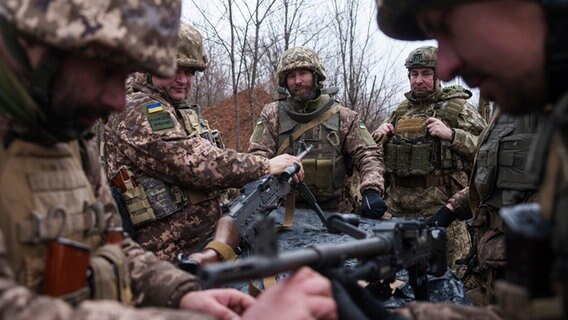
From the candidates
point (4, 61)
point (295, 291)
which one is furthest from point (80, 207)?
point (295, 291)

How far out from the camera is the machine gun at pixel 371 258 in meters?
1.44

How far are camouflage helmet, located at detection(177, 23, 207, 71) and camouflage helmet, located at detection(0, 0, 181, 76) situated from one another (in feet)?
8.03

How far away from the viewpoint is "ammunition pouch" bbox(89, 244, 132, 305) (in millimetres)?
1862

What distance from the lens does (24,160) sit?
1729 millimetres

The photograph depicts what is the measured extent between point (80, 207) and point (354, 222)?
3.63 ft

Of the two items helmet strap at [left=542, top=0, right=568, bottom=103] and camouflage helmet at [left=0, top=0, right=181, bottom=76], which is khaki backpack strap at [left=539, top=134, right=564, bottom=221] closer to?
helmet strap at [left=542, top=0, right=568, bottom=103]

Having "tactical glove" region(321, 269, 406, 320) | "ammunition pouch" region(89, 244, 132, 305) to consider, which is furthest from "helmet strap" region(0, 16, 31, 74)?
"tactical glove" region(321, 269, 406, 320)

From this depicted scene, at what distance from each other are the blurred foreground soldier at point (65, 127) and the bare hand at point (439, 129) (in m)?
4.52

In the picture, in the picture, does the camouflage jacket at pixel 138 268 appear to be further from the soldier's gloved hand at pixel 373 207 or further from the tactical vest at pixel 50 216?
the soldier's gloved hand at pixel 373 207

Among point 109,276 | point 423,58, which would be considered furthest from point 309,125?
point 109,276

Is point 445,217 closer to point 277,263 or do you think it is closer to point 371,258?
point 371,258

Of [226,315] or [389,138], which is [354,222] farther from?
[389,138]

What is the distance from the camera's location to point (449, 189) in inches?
246

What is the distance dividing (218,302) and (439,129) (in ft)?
14.6
